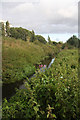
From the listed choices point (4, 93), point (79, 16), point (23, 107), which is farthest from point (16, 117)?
point (4, 93)

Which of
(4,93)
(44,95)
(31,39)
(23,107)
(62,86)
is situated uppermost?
(31,39)

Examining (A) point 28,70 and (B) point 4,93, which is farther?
(A) point 28,70

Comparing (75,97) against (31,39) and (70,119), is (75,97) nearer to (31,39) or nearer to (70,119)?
(70,119)

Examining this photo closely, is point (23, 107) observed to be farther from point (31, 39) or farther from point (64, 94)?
point (31, 39)

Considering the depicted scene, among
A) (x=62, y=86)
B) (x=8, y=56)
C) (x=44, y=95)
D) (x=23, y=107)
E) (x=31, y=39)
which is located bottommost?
(x=23, y=107)

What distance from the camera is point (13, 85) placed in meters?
5.63

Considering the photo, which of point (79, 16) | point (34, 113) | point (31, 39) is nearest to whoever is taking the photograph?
point (34, 113)

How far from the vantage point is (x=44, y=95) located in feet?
7.58

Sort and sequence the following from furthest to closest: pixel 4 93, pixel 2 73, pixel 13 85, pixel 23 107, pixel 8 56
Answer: pixel 8 56 → pixel 2 73 → pixel 13 85 → pixel 4 93 → pixel 23 107

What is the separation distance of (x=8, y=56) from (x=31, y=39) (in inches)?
207

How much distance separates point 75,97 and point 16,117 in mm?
1063

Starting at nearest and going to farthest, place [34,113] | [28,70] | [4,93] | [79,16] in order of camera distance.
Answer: [34,113]
[79,16]
[4,93]
[28,70]

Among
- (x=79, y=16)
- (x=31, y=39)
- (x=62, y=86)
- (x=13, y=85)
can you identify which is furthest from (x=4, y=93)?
(x=31, y=39)

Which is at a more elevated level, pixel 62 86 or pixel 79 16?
pixel 79 16
